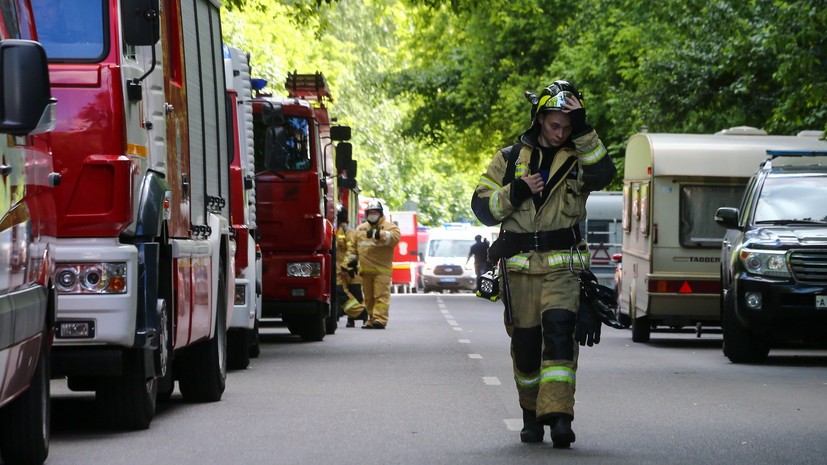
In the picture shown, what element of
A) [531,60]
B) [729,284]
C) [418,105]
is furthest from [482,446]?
[418,105]

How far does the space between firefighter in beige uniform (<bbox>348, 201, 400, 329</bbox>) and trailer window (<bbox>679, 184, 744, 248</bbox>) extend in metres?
5.32

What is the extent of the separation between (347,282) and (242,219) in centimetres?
1101

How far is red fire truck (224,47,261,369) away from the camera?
15492mm

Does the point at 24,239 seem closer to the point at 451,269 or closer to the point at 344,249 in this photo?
the point at 344,249

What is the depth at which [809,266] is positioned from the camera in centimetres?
1636

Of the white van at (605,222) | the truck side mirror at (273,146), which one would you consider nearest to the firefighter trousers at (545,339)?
the truck side mirror at (273,146)

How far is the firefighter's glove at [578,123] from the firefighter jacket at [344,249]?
16505mm

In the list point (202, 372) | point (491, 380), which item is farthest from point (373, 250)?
point (202, 372)

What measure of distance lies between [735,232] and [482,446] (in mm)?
9165

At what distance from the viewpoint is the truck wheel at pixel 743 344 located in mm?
17188

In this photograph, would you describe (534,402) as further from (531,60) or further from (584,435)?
(531,60)

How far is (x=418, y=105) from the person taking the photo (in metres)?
50.2

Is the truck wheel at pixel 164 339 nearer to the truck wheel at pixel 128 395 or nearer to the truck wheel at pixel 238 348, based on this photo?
the truck wheel at pixel 128 395

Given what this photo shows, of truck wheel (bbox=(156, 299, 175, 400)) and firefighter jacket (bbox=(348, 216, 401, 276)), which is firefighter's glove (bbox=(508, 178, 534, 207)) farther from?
firefighter jacket (bbox=(348, 216, 401, 276))
